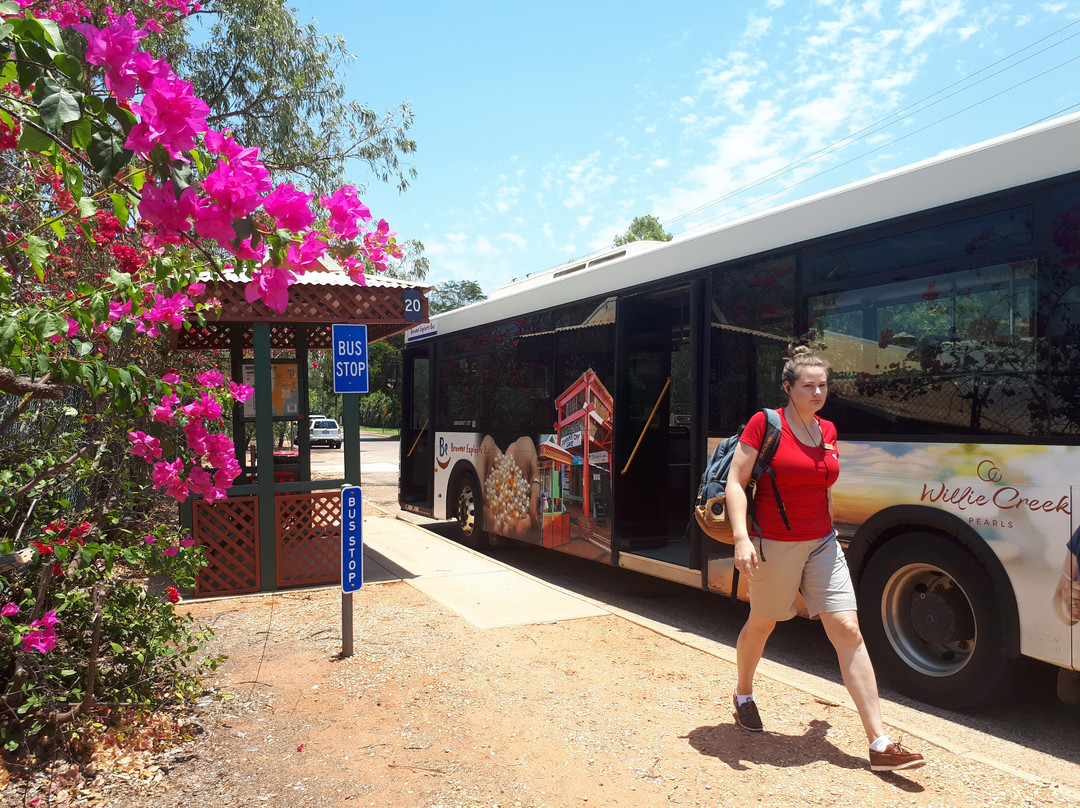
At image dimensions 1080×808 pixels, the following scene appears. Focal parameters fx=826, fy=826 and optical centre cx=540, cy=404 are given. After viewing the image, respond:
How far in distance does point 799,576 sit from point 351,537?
9.69 ft

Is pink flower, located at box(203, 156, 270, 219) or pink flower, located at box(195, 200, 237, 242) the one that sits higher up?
pink flower, located at box(203, 156, 270, 219)

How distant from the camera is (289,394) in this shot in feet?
30.6

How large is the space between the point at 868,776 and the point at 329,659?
10.9ft

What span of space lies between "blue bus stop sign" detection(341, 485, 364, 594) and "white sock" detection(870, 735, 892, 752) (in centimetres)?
325

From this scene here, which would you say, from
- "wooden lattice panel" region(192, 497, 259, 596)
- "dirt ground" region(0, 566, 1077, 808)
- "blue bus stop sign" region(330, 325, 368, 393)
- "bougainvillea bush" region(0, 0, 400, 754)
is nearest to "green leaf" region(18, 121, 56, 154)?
"bougainvillea bush" region(0, 0, 400, 754)

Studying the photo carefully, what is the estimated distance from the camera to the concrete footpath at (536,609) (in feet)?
13.4

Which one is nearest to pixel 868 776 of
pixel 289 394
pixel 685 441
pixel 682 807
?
pixel 682 807

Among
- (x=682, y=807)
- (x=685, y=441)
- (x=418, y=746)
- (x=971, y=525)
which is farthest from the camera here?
(x=685, y=441)

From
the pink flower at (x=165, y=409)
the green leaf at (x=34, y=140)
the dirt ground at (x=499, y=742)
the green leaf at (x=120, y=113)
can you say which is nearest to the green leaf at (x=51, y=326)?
the green leaf at (x=34, y=140)

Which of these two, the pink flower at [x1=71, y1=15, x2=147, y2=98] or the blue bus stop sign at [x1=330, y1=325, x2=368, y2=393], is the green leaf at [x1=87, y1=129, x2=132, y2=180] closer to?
the pink flower at [x1=71, y1=15, x2=147, y2=98]

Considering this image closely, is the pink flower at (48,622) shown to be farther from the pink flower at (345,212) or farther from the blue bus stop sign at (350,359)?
the blue bus stop sign at (350,359)

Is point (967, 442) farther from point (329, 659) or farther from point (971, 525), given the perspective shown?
point (329, 659)

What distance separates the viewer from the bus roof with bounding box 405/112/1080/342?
4344mm

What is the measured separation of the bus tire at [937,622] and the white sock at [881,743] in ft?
3.76
